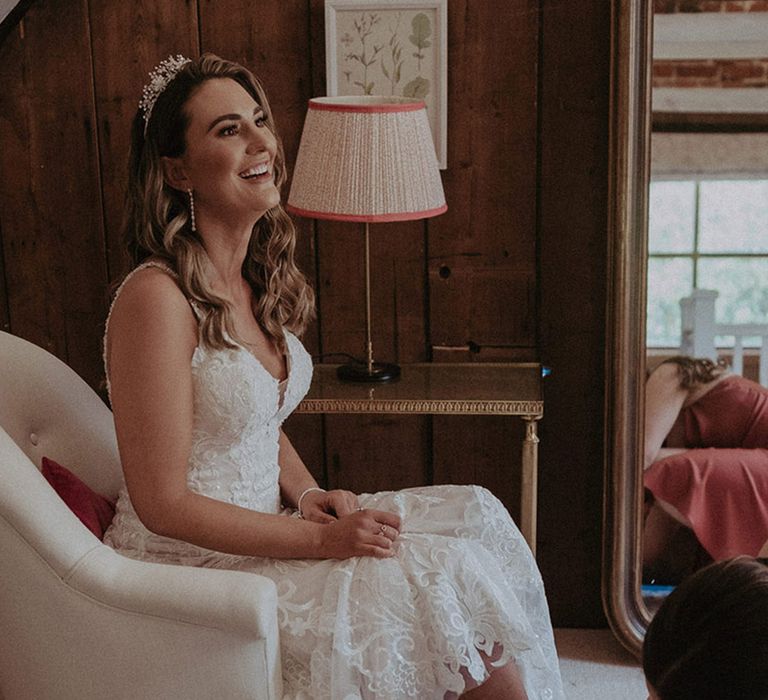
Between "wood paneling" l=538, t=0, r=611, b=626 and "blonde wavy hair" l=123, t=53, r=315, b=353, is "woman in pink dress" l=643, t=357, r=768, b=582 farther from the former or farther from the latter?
"blonde wavy hair" l=123, t=53, r=315, b=353

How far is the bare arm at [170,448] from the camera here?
5.36 ft

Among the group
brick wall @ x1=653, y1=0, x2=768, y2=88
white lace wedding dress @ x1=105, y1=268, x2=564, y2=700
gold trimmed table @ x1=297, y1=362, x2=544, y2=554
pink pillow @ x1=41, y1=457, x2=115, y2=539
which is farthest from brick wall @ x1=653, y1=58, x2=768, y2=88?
pink pillow @ x1=41, y1=457, x2=115, y2=539

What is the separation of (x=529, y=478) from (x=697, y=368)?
0.46 metres

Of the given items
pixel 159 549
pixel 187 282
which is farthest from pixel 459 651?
pixel 187 282

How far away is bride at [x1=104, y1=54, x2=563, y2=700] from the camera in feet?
5.07

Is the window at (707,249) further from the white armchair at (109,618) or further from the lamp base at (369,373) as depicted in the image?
the white armchair at (109,618)

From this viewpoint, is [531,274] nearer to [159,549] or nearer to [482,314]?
[482,314]

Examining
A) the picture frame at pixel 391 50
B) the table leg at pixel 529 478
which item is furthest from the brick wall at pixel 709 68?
the table leg at pixel 529 478

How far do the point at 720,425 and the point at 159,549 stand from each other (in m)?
1.25

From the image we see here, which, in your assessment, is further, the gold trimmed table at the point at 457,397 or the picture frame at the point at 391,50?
the picture frame at the point at 391,50

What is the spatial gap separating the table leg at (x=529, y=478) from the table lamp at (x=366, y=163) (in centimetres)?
47

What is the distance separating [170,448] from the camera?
1.64 m

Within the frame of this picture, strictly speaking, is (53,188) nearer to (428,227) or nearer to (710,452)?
(428,227)

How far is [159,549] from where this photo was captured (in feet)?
5.71
